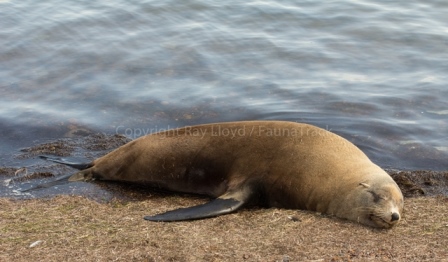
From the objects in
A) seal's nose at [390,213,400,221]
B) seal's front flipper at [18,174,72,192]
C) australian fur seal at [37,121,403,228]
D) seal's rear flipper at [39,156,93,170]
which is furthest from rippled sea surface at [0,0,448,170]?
seal's nose at [390,213,400,221]

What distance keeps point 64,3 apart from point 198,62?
6.30 meters

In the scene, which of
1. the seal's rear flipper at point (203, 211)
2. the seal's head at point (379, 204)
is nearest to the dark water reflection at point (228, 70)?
the seal's head at point (379, 204)

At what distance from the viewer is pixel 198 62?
43.9 ft

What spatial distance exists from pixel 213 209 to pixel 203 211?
0.11 m

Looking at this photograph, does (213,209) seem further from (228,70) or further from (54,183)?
(228,70)

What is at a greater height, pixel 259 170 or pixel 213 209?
pixel 259 170

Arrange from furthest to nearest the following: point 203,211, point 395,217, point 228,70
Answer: point 228,70, point 203,211, point 395,217

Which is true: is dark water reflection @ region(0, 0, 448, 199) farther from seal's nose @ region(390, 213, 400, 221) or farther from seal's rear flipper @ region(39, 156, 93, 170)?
seal's nose @ region(390, 213, 400, 221)

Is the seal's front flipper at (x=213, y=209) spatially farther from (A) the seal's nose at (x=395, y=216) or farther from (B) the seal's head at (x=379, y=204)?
(A) the seal's nose at (x=395, y=216)

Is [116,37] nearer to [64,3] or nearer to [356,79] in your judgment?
[64,3]

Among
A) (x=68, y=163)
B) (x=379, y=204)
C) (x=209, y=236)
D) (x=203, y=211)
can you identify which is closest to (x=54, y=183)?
(x=68, y=163)

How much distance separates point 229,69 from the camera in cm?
1308

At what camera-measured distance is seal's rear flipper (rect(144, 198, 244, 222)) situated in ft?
21.6

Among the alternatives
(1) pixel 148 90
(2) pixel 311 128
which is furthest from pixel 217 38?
(2) pixel 311 128
